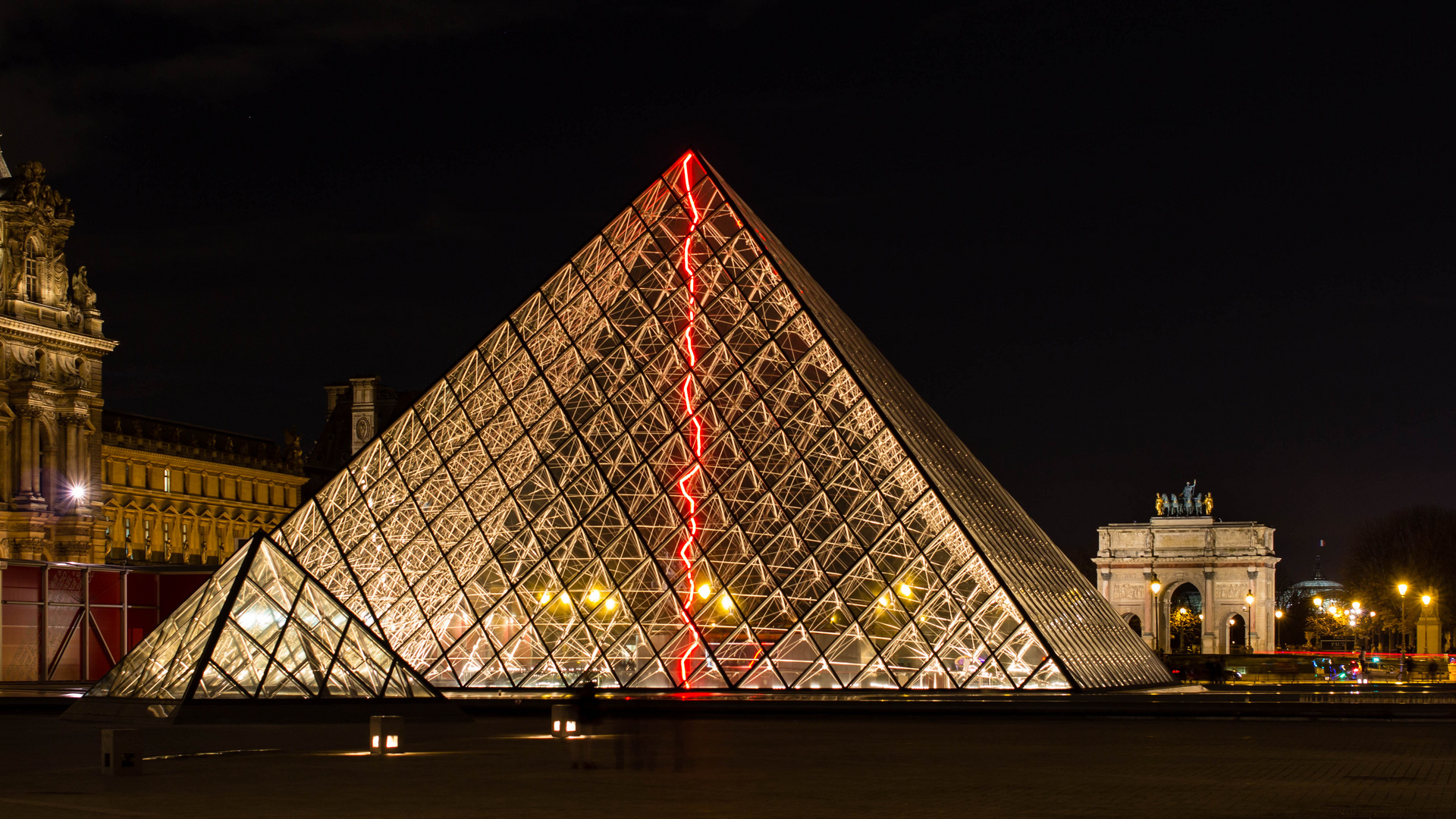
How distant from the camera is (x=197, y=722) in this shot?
2320 cm

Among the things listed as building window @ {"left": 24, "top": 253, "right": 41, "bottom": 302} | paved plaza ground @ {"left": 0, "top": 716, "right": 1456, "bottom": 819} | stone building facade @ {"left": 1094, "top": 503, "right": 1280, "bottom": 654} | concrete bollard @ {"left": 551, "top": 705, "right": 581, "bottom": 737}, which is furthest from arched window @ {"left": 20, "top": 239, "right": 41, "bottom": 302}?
stone building facade @ {"left": 1094, "top": 503, "right": 1280, "bottom": 654}

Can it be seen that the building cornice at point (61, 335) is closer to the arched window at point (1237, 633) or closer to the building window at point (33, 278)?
the building window at point (33, 278)

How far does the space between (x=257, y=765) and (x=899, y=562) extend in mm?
15917

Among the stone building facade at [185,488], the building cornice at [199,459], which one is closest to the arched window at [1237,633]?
the building cornice at [199,459]

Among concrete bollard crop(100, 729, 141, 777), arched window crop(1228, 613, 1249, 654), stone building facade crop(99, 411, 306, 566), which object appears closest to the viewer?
concrete bollard crop(100, 729, 141, 777)

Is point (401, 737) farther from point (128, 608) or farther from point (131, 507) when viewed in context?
point (131, 507)

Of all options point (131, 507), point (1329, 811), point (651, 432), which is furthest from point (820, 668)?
point (131, 507)

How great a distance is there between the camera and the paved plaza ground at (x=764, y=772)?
12.7 m

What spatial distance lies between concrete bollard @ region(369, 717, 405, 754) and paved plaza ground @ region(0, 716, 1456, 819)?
338 mm

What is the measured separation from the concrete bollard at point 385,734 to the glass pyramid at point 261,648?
5543mm

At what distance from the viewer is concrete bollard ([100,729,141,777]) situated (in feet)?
49.1

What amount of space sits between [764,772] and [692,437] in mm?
17498

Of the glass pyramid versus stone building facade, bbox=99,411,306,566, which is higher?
stone building facade, bbox=99,411,306,566

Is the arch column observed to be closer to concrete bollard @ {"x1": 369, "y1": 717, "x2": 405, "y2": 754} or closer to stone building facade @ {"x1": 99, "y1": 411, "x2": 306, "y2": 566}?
stone building facade @ {"x1": 99, "y1": 411, "x2": 306, "y2": 566}
